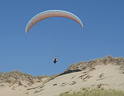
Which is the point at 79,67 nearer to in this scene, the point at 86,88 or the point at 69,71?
the point at 69,71

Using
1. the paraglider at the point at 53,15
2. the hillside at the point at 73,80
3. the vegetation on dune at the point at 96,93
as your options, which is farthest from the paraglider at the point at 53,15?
the hillside at the point at 73,80

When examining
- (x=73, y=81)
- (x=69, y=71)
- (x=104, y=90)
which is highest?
(x=69, y=71)

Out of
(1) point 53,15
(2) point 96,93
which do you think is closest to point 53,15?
(1) point 53,15

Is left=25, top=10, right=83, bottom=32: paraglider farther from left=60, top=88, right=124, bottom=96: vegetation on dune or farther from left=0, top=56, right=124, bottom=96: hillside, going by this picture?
left=0, top=56, right=124, bottom=96: hillside

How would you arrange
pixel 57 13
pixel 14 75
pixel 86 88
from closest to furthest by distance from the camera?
pixel 57 13
pixel 86 88
pixel 14 75

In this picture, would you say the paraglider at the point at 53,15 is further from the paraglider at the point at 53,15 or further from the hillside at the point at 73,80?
the hillside at the point at 73,80

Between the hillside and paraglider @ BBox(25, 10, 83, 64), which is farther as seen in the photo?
the hillside

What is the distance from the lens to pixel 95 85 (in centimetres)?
5266

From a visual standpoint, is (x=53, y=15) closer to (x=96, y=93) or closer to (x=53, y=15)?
(x=53, y=15)

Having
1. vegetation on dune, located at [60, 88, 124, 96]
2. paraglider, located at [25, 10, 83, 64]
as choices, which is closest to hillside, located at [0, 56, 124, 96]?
vegetation on dune, located at [60, 88, 124, 96]

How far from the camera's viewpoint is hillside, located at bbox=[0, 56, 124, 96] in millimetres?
54062

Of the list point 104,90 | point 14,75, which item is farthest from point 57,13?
point 14,75

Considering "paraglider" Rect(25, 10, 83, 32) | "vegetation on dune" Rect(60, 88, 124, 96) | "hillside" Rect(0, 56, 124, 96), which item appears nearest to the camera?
"paraglider" Rect(25, 10, 83, 32)

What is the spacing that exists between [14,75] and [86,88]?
20.6 metres
